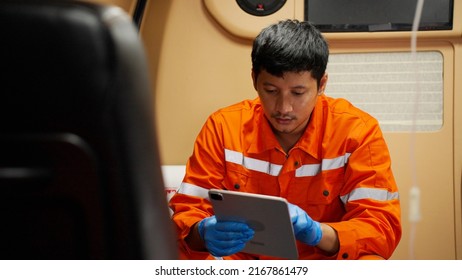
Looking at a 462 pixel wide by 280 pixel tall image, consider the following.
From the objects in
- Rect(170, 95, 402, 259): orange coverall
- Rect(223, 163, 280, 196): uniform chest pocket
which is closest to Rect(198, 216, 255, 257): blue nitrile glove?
Rect(170, 95, 402, 259): orange coverall

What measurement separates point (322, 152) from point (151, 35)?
112 centimetres

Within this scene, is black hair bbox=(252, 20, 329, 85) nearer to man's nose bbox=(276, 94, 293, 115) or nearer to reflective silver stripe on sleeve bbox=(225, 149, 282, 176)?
man's nose bbox=(276, 94, 293, 115)

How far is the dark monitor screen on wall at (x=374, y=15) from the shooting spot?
2537 mm

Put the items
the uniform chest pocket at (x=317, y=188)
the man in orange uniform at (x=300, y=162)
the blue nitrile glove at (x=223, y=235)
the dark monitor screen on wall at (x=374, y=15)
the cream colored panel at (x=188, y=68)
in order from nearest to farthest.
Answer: the blue nitrile glove at (x=223, y=235)
the man in orange uniform at (x=300, y=162)
the uniform chest pocket at (x=317, y=188)
the dark monitor screen on wall at (x=374, y=15)
the cream colored panel at (x=188, y=68)

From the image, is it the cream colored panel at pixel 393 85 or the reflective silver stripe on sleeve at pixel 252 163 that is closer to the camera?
the reflective silver stripe on sleeve at pixel 252 163

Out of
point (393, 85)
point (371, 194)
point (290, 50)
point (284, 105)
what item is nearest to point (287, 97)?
point (284, 105)

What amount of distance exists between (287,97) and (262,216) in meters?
0.44

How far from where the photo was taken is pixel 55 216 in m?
0.69

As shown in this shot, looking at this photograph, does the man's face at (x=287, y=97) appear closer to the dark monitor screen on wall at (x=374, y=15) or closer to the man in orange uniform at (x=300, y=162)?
the man in orange uniform at (x=300, y=162)

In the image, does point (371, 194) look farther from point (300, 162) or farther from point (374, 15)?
point (374, 15)

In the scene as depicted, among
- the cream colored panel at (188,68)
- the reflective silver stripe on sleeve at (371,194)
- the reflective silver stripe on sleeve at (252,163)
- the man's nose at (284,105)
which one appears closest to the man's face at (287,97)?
the man's nose at (284,105)

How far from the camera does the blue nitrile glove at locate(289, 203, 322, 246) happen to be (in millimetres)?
1677

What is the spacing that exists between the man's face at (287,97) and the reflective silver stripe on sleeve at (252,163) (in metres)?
0.12
